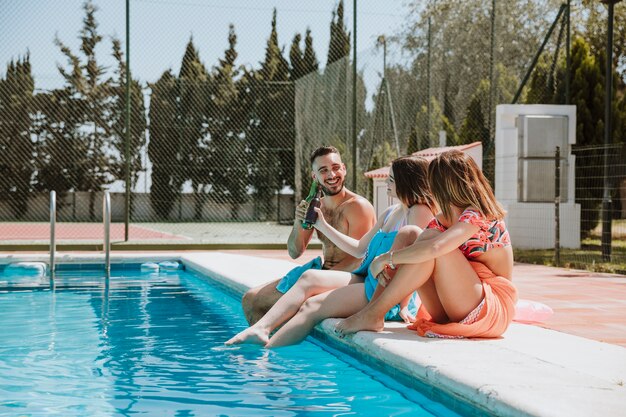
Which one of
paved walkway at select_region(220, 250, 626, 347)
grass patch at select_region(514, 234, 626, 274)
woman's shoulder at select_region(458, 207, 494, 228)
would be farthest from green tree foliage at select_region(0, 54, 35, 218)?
woman's shoulder at select_region(458, 207, 494, 228)

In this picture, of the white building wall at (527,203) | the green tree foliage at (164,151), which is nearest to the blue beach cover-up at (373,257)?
the white building wall at (527,203)

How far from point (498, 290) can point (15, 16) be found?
1140 cm

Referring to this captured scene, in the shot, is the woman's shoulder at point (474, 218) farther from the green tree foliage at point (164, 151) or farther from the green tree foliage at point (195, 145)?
the green tree foliage at point (195, 145)

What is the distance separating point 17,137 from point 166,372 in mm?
16129

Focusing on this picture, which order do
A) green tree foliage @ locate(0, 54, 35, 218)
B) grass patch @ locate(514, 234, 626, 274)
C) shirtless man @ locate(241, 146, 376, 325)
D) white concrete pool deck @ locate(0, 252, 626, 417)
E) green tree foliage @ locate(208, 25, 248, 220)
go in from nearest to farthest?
white concrete pool deck @ locate(0, 252, 626, 417), shirtless man @ locate(241, 146, 376, 325), grass patch @ locate(514, 234, 626, 274), green tree foliage @ locate(0, 54, 35, 218), green tree foliage @ locate(208, 25, 248, 220)

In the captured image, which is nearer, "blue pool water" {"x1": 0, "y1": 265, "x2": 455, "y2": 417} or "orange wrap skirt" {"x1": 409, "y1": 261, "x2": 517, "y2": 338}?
"blue pool water" {"x1": 0, "y1": 265, "x2": 455, "y2": 417}

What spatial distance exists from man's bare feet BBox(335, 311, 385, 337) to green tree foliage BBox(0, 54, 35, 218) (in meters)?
13.6

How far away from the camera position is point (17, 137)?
18203 mm

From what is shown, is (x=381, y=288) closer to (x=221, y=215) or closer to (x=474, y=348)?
(x=474, y=348)

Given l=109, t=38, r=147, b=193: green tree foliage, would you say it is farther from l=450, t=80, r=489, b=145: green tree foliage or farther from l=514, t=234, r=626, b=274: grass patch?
l=514, t=234, r=626, b=274: grass patch

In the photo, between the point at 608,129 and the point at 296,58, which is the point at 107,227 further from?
the point at 296,58

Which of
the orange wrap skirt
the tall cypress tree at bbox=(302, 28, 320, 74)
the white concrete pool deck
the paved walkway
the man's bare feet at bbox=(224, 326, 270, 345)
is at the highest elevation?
the tall cypress tree at bbox=(302, 28, 320, 74)

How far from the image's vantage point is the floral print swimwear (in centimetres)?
308

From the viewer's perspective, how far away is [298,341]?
354cm
